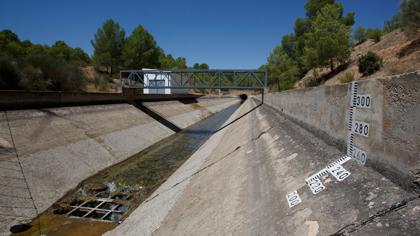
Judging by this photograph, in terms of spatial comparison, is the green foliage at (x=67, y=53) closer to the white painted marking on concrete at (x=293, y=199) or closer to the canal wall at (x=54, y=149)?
the canal wall at (x=54, y=149)

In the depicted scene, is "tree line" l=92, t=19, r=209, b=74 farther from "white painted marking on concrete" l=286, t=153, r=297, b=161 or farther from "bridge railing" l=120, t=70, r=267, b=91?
"white painted marking on concrete" l=286, t=153, r=297, b=161

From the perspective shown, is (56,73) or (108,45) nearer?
(56,73)

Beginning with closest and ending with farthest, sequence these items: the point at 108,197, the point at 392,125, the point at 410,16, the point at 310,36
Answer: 1. the point at 392,125
2. the point at 108,197
3. the point at 410,16
4. the point at 310,36

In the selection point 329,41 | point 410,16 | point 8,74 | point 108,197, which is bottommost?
point 108,197

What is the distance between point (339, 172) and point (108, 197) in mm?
11866

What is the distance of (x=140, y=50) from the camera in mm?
74188

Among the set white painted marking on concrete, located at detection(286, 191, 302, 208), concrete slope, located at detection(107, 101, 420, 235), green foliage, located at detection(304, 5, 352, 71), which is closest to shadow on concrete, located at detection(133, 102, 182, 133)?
green foliage, located at detection(304, 5, 352, 71)

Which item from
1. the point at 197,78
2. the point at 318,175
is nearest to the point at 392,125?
the point at 318,175

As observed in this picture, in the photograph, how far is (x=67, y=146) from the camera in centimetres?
1847

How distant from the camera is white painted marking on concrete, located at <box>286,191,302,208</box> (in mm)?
5359

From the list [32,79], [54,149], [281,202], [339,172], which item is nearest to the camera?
[339,172]

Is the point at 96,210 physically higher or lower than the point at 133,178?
lower

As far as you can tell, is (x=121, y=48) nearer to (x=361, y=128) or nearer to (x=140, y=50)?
(x=140, y=50)

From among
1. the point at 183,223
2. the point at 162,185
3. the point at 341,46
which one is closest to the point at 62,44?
the point at 341,46
